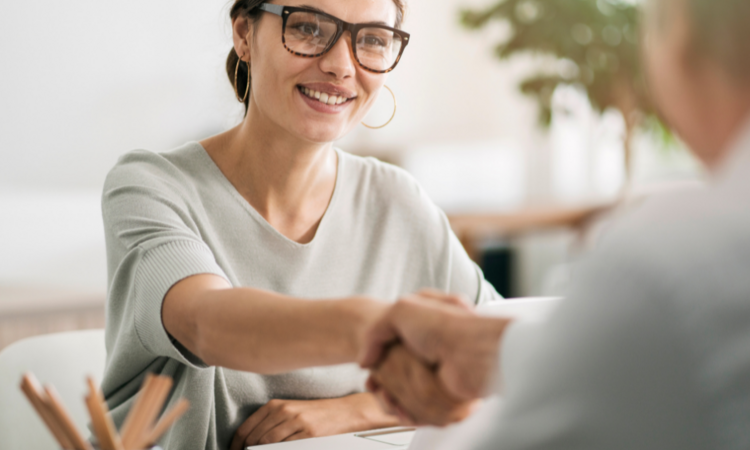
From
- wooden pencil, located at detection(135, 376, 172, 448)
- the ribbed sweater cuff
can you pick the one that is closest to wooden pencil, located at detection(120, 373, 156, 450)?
wooden pencil, located at detection(135, 376, 172, 448)

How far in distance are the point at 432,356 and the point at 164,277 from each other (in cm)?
42

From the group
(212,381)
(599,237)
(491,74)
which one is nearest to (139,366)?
(212,381)

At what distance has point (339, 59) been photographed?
1.26 metres

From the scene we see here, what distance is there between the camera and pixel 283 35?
1229 mm

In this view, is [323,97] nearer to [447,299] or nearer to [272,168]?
[272,168]

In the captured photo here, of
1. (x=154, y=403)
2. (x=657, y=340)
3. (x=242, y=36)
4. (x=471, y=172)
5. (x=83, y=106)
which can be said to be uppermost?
(x=242, y=36)

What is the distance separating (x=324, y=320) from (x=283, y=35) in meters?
0.61

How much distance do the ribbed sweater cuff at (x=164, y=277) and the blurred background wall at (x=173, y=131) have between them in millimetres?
625

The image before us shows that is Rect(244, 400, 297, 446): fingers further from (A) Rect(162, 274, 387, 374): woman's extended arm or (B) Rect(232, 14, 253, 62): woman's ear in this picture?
(B) Rect(232, 14, 253, 62): woman's ear

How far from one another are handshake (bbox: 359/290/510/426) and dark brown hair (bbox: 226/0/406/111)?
73 centimetres

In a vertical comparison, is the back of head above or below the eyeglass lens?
above

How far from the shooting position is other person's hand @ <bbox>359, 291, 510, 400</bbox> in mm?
668

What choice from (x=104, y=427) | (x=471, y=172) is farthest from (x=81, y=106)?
(x=104, y=427)

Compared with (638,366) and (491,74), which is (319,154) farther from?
(491,74)
